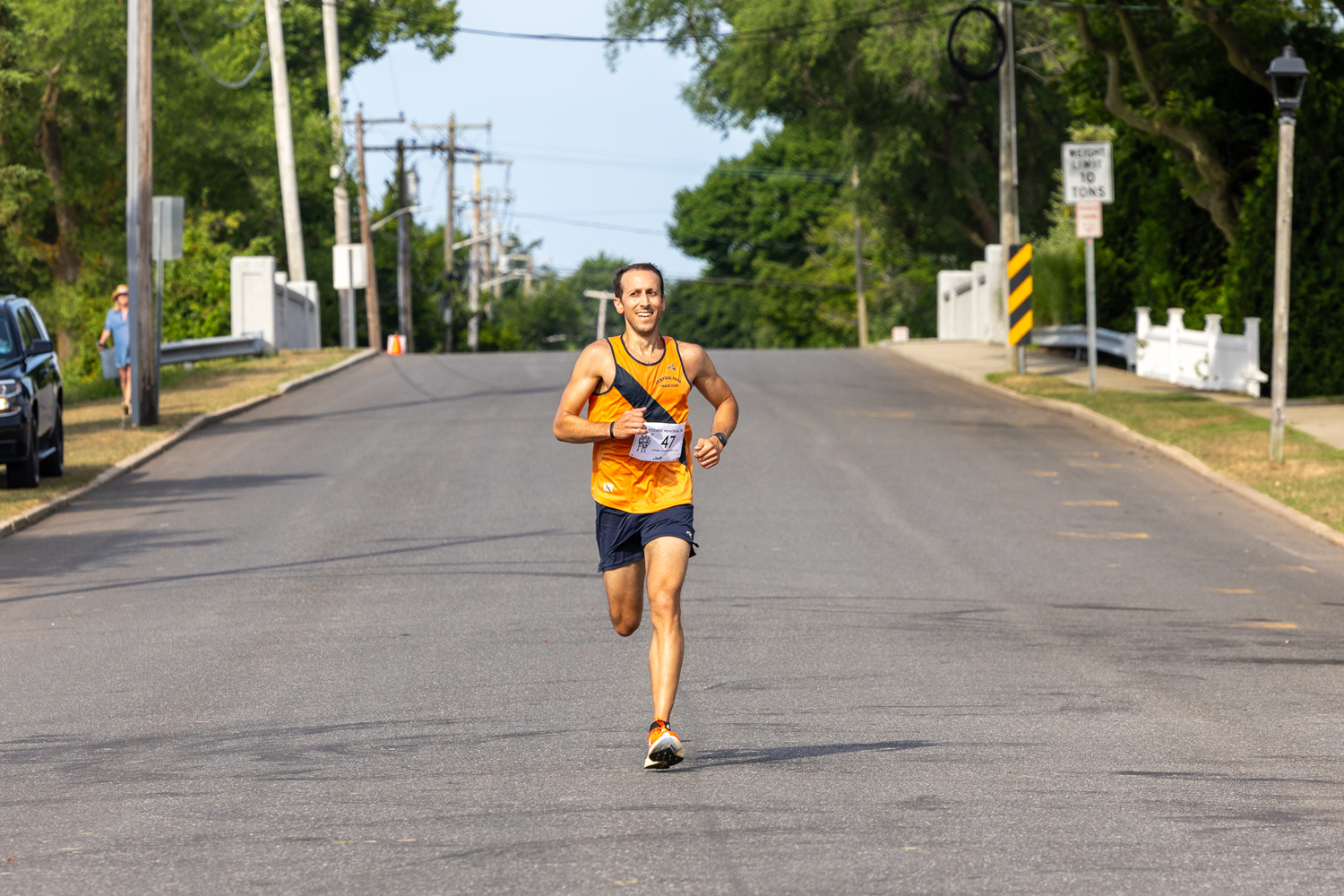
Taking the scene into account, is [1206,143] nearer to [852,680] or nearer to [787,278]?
[852,680]

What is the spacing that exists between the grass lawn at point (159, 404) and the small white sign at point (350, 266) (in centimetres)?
366

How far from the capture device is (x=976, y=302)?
124 ft

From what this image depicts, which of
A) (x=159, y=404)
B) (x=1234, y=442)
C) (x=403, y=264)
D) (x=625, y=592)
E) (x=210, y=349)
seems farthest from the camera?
(x=403, y=264)

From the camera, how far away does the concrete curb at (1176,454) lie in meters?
14.0

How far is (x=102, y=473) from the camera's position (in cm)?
1719

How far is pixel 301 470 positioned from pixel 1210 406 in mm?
11546

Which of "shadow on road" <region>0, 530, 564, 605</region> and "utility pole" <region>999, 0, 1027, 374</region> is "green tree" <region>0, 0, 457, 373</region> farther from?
"shadow on road" <region>0, 530, 564, 605</region>

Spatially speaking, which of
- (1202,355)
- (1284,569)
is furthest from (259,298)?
(1284,569)

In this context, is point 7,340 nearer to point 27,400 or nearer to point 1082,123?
point 27,400

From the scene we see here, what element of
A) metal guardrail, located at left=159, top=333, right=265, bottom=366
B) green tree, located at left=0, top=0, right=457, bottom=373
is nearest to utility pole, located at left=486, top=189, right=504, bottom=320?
green tree, located at left=0, top=0, right=457, bottom=373

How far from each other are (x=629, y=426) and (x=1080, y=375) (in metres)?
21.9

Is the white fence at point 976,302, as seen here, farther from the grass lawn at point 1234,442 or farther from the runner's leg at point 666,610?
the runner's leg at point 666,610

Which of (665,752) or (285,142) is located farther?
(285,142)

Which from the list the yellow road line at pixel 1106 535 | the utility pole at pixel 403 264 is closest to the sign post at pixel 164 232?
the yellow road line at pixel 1106 535
